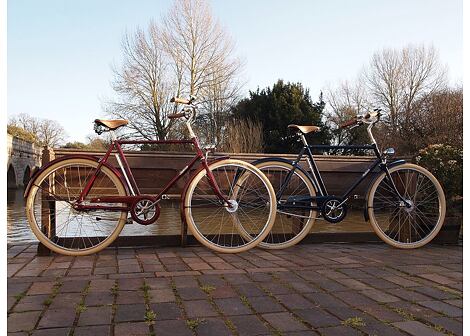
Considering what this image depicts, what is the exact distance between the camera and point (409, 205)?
409 cm

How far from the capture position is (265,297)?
7.64 feet

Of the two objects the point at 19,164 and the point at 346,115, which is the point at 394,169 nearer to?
the point at 346,115

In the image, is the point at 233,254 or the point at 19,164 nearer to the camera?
the point at 233,254

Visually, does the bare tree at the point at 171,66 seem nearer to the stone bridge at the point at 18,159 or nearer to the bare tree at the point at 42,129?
the stone bridge at the point at 18,159

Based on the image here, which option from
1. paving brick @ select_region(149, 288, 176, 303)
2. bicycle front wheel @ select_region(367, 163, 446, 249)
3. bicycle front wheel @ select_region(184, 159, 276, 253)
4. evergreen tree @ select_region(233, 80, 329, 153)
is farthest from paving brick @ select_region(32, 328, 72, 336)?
evergreen tree @ select_region(233, 80, 329, 153)

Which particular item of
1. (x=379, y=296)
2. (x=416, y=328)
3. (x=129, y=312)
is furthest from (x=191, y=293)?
(x=416, y=328)

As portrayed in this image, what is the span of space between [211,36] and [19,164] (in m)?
29.0

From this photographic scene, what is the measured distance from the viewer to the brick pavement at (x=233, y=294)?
1895 mm

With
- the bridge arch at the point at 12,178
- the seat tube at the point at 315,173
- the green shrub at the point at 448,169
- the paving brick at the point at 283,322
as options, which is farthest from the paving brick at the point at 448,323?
the bridge arch at the point at 12,178

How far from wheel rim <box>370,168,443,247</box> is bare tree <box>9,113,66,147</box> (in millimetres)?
53445

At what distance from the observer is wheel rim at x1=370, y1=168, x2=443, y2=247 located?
408 cm
